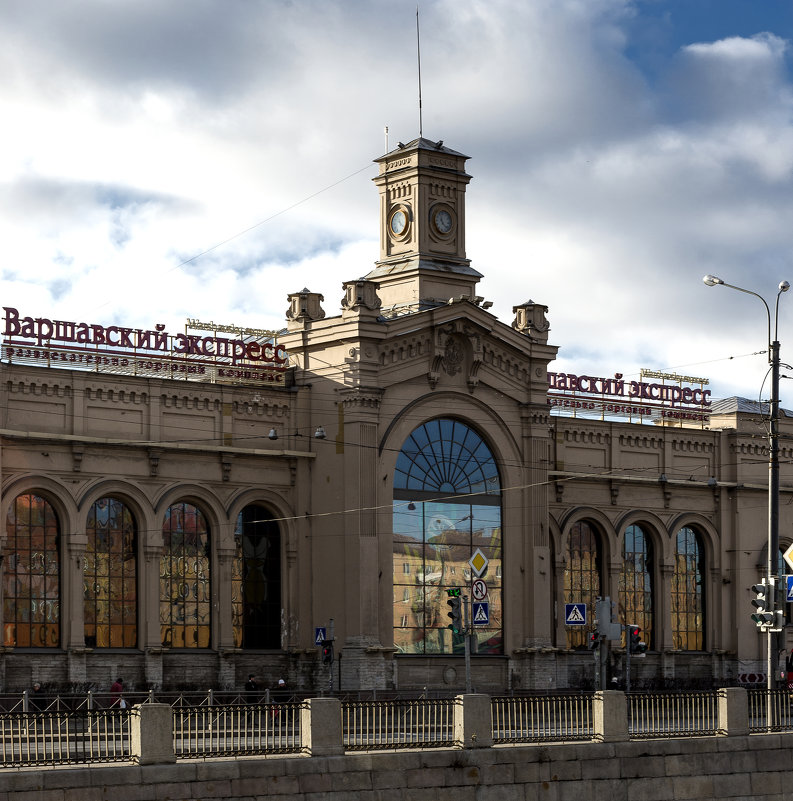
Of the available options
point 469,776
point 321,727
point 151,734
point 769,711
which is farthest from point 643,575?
point 151,734

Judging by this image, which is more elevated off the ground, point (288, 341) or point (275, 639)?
point (288, 341)

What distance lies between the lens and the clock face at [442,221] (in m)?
61.9

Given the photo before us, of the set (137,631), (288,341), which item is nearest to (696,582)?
(288,341)

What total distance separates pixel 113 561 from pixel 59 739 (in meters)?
23.7

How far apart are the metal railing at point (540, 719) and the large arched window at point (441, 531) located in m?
21.1

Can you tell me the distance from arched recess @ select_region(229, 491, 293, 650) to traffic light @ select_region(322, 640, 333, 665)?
12.8 feet

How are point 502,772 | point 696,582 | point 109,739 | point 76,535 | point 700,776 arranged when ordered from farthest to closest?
point 696,582 < point 76,535 < point 700,776 < point 502,772 < point 109,739

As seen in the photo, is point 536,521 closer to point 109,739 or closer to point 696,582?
point 696,582

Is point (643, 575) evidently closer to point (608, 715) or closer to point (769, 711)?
point (769, 711)

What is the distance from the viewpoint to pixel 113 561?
53.3 metres

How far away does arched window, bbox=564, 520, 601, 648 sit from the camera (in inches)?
2539

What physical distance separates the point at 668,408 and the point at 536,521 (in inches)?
409

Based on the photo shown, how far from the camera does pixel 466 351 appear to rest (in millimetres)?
59500

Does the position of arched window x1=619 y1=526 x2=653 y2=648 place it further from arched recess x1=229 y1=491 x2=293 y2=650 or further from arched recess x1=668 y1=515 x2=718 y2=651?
arched recess x1=229 y1=491 x2=293 y2=650
